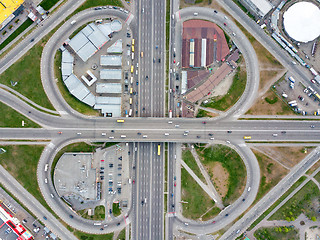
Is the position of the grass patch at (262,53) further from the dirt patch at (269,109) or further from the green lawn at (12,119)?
the green lawn at (12,119)

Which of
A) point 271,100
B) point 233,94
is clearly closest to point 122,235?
point 233,94

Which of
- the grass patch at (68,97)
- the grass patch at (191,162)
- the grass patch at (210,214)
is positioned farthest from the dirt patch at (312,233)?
the grass patch at (68,97)

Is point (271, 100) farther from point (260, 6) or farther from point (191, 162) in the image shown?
point (191, 162)

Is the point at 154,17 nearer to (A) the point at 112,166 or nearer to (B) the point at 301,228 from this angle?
(A) the point at 112,166

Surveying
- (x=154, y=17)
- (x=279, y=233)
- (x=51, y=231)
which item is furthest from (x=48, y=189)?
(x=279, y=233)

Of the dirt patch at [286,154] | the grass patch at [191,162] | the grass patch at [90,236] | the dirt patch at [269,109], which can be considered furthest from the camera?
the grass patch at [191,162]

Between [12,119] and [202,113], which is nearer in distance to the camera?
[12,119]
